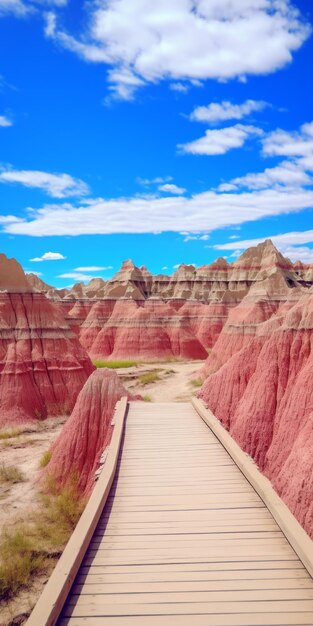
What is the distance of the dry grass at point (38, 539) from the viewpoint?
9297mm

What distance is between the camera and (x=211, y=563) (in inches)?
225

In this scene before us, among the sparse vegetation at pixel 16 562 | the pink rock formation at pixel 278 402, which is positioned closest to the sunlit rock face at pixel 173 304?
the pink rock formation at pixel 278 402

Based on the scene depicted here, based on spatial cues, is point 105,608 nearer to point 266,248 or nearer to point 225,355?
point 225,355

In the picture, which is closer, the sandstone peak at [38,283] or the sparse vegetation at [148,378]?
the sparse vegetation at [148,378]

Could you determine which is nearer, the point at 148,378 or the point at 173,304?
the point at 148,378

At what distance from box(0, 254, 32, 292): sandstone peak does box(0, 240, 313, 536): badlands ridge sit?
2.2 inches

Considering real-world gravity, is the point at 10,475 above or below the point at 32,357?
below

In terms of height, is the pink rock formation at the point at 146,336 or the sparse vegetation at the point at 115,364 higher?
the pink rock formation at the point at 146,336

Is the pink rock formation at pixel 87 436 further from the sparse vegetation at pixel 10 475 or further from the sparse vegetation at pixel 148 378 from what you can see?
the sparse vegetation at pixel 148 378

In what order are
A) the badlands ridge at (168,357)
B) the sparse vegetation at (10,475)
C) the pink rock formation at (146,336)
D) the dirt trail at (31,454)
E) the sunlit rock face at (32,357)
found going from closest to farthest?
the dirt trail at (31,454), the badlands ridge at (168,357), the sparse vegetation at (10,475), the sunlit rock face at (32,357), the pink rock formation at (146,336)

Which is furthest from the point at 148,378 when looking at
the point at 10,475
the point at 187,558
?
the point at 187,558

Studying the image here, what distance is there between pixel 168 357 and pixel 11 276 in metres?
23.7

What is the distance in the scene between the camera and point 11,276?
26391mm

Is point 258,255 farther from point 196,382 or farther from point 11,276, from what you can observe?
point 11,276
